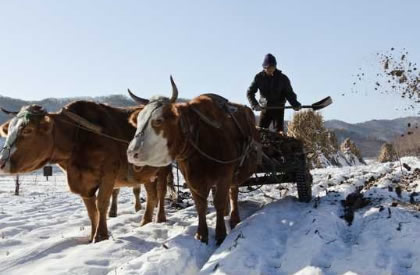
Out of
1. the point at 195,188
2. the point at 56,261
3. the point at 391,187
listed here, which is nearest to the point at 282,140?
the point at 391,187

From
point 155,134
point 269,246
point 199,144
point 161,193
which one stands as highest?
point 155,134

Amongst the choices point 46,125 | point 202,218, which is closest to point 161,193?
point 202,218

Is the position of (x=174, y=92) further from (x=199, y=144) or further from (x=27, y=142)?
(x=27, y=142)

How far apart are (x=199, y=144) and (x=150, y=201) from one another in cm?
271

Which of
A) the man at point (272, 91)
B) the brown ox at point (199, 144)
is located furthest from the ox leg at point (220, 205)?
the man at point (272, 91)

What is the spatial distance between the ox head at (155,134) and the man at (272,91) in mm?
3540

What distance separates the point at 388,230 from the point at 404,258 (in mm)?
889

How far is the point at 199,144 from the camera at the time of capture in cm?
628

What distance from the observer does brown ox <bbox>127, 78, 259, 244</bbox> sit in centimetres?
569

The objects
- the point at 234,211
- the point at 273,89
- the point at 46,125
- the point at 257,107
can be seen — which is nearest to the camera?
the point at 46,125

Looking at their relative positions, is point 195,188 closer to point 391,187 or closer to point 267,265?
point 267,265

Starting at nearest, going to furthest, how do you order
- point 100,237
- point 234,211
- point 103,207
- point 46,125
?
1. point 46,125
2. point 100,237
3. point 103,207
4. point 234,211

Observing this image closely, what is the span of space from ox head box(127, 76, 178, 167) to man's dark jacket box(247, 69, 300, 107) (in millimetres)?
3596

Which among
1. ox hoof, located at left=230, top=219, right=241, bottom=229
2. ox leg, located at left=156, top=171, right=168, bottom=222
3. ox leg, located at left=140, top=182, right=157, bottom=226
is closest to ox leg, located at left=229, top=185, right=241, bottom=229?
ox hoof, located at left=230, top=219, right=241, bottom=229
